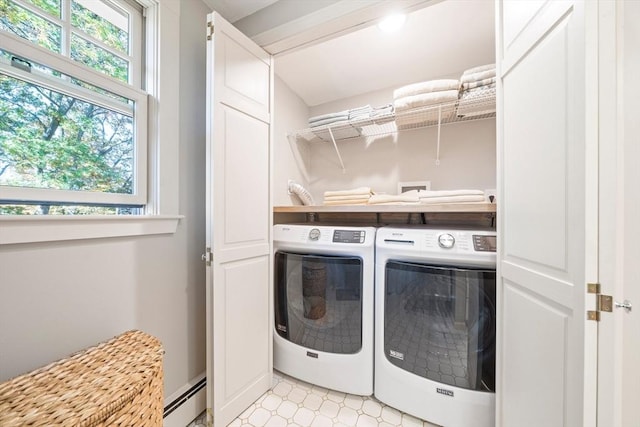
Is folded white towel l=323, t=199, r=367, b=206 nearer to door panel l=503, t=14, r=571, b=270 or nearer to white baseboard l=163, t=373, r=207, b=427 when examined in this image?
door panel l=503, t=14, r=571, b=270

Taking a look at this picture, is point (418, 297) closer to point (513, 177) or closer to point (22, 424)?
point (513, 177)

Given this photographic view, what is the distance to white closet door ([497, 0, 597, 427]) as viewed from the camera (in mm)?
593

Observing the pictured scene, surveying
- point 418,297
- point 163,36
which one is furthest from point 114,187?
point 418,297

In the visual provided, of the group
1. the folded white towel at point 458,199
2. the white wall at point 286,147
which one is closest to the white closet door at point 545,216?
the folded white towel at point 458,199

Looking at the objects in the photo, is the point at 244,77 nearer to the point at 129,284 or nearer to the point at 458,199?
the point at 129,284

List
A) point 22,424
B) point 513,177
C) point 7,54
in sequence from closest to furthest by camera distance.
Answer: point 22,424
point 7,54
point 513,177

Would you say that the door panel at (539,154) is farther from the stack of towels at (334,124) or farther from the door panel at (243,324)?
the door panel at (243,324)

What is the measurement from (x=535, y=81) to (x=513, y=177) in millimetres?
316

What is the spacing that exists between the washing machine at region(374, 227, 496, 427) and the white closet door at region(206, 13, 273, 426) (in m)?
0.68

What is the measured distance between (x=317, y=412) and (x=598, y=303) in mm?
1299

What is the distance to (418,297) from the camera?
1.22 m

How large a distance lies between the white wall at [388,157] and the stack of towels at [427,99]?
253 mm

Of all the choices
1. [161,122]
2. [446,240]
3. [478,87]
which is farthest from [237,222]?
[478,87]

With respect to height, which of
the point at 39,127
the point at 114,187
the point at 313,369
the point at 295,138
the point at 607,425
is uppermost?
the point at 295,138
